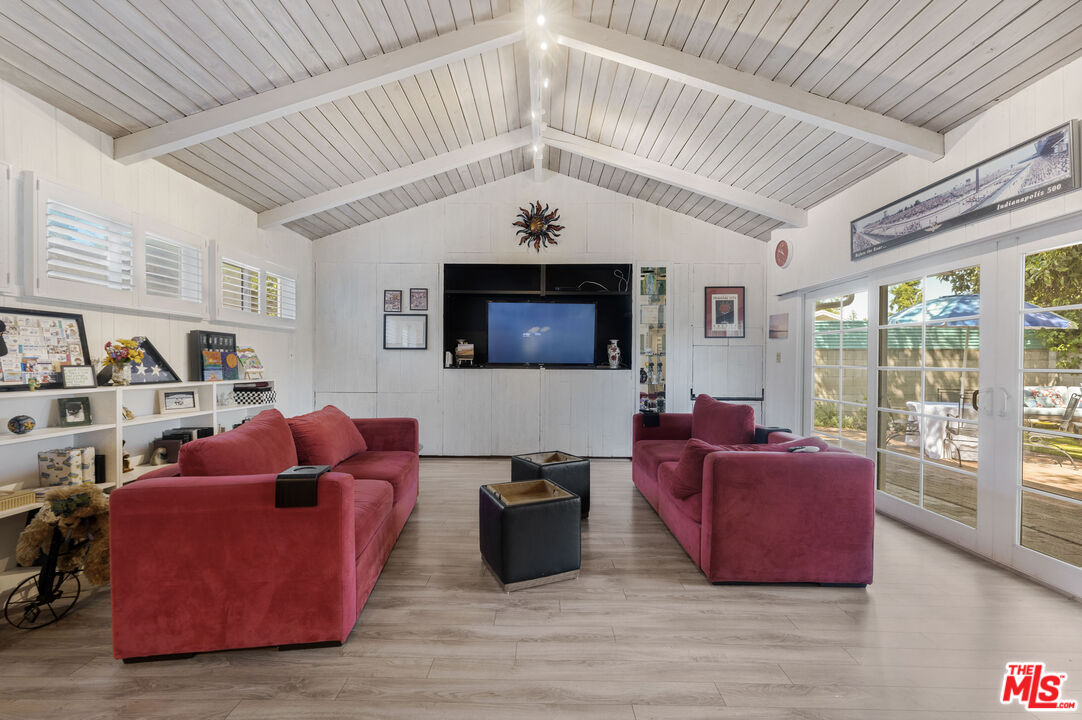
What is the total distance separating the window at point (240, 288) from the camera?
3816mm

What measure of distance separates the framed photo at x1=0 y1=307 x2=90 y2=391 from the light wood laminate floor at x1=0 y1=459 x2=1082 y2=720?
3.76 ft

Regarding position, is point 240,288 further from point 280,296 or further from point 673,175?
point 673,175

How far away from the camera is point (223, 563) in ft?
5.67

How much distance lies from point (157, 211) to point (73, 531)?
2165 mm

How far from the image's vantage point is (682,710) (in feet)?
4.95

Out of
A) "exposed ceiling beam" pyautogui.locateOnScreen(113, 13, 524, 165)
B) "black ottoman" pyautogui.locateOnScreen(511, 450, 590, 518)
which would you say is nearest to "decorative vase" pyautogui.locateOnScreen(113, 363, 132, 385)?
"exposed ceiling beam" pyautogui.locateOnScreen(113, 13, 524, 165)

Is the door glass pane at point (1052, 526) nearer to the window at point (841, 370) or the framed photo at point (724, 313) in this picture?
the window at point (841, 370)

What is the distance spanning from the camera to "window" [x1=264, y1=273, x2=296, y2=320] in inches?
175

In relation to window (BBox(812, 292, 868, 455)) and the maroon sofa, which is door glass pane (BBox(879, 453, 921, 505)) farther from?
the maroon sofa

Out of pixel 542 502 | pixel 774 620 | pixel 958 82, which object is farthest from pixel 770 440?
pixel 958 82

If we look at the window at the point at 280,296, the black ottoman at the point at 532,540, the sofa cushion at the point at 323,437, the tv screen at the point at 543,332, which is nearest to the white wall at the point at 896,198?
the tv screen at the point at 543,332

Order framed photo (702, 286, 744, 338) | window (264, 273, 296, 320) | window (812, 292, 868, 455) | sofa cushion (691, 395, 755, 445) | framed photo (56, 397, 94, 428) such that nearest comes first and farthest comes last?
framed photo (56, 397, 94, 428)
sofa cushion (691, 395, 755, 445)
window (812, 292, 868, 455)
window (264, 273, 296, 320)
framed photo (702, 286, 744, 338)

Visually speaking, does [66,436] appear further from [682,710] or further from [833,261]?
[833,261]

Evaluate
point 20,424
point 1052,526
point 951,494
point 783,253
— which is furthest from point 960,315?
point 20,424
